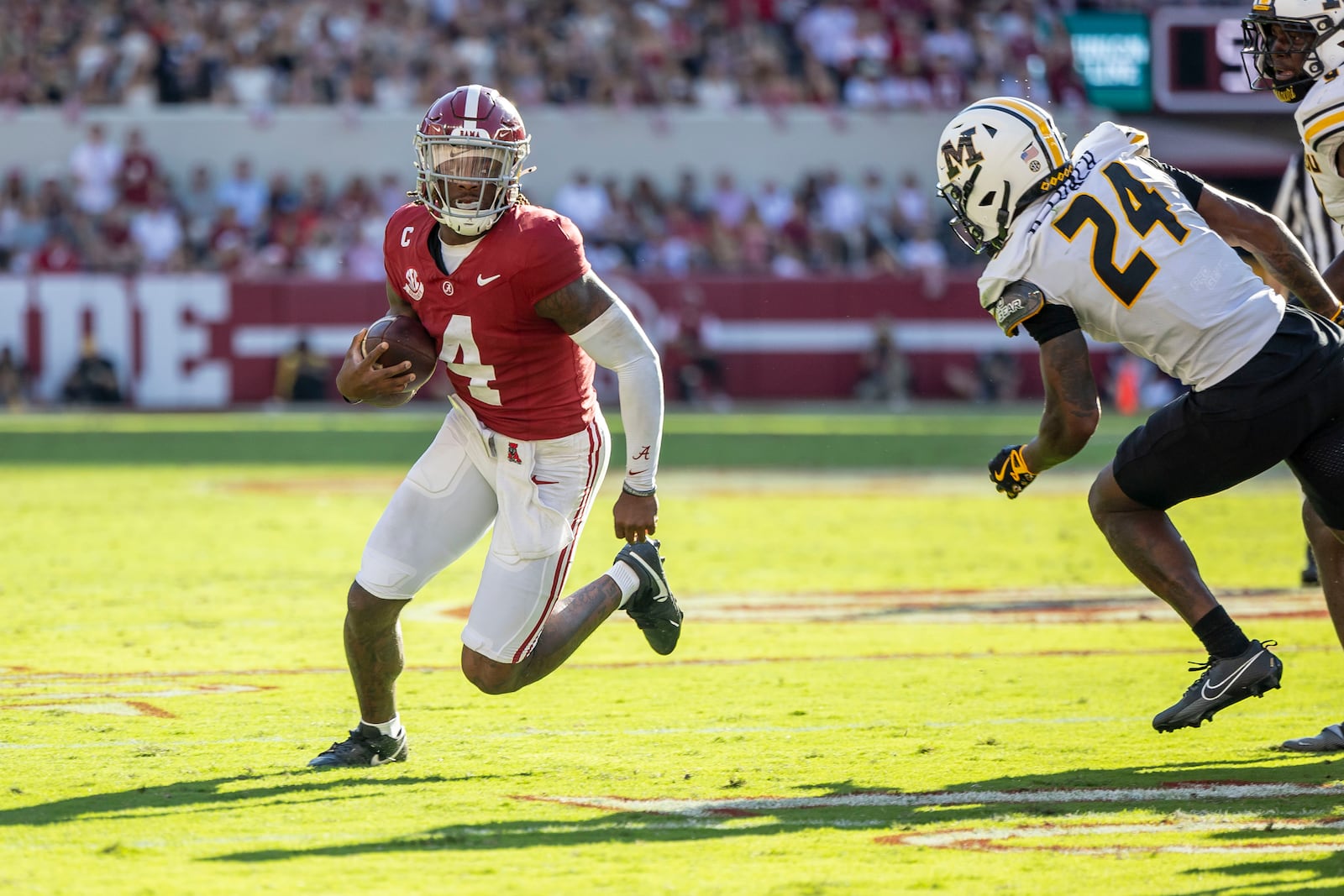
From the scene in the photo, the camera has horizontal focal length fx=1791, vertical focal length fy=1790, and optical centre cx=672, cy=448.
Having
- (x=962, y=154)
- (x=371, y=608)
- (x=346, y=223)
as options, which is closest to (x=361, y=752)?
(x=371, y=608)

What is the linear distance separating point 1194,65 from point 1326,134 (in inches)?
653

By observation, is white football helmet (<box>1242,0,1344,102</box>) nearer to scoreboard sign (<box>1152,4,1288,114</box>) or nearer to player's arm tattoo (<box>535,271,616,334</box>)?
player's arm tattoo (<box>535,271,616,334</box>)

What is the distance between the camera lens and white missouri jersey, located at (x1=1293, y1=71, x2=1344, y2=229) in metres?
5.62

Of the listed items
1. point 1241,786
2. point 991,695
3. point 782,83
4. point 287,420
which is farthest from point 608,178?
point 1241,786

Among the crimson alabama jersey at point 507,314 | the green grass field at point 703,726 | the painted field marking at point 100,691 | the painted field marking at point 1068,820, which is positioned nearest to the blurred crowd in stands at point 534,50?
the green grass field at point 703,726

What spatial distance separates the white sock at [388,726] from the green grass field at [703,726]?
0.12m

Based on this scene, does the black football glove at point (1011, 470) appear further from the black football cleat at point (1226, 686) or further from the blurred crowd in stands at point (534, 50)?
the blurred crowd in stands at point (534, 50)

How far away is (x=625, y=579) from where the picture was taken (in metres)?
5.90

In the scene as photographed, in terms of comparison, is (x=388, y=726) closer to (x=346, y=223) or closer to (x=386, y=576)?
(x=386, y=576)

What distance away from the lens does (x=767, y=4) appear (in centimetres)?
2598

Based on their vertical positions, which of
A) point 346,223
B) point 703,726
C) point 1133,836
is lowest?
point 346,223

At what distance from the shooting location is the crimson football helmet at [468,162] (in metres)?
5.32

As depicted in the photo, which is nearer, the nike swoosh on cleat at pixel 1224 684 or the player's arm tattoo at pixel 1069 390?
the player's arm tattoo at pixel 1069 390

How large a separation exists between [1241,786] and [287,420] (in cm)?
1656
